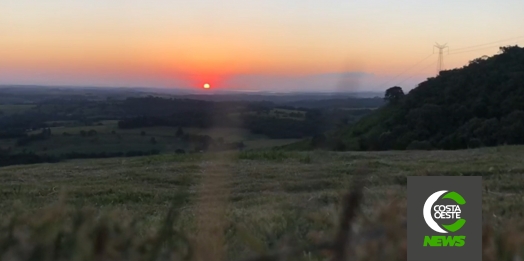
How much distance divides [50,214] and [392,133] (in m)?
22.5

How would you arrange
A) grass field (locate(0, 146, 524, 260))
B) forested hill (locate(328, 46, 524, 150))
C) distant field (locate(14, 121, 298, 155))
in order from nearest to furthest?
grass field (locate(0, 146, 524, 260)) → distant field (locate(14, 121, 298, 155)) → forested hill (locate(328, 46, 524, 150))

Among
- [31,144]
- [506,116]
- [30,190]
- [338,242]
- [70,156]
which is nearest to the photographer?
[338,242]

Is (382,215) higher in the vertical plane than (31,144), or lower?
higher

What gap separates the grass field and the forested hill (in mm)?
9067

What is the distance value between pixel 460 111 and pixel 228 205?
21.9 m

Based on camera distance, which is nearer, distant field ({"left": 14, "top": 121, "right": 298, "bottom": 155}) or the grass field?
the grass field

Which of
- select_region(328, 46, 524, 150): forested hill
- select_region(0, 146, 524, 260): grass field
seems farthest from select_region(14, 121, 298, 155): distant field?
select_region(0, 146, 524, 260): grass field

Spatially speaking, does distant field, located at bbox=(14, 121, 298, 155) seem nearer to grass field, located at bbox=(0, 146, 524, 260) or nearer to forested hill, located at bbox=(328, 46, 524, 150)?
forested hill, located at bbox=(328, 46, 524, 150)

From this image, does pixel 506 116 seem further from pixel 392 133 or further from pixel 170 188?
pixel 170 188

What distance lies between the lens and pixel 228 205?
17.4ft

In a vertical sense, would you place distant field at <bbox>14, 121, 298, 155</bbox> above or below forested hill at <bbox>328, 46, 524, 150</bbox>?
below

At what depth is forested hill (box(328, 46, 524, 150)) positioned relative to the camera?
2153 centimetres

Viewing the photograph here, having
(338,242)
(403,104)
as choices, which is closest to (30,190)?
(338,242)

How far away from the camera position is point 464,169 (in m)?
8.91
